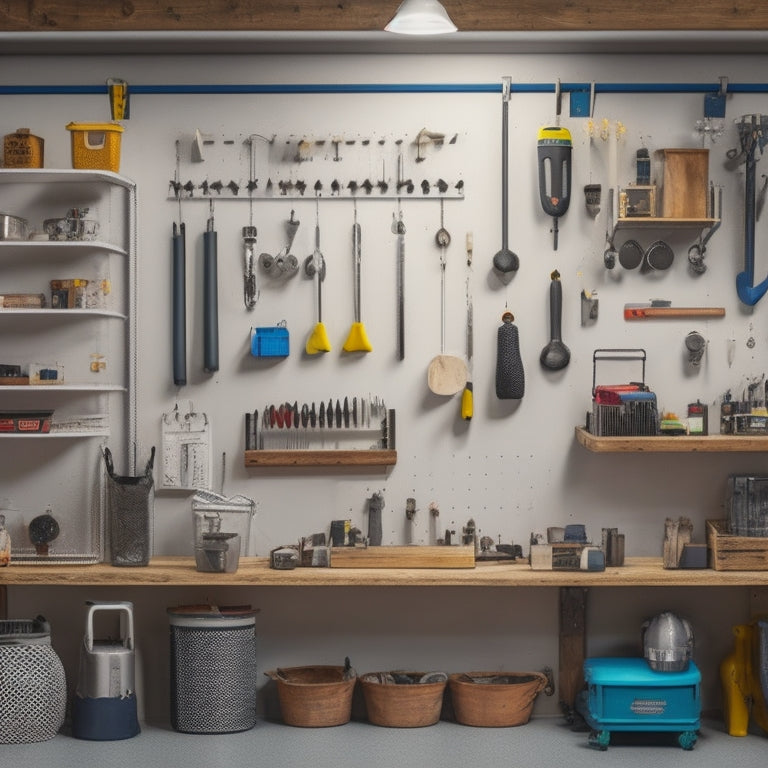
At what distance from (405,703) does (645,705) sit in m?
1.01

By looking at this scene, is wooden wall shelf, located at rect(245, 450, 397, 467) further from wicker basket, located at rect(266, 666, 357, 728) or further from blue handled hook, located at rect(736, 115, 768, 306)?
blue handled hook, located at rect(736, 115, 768, 306)

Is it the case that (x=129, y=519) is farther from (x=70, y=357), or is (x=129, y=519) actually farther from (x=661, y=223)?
(x=661, y=223)

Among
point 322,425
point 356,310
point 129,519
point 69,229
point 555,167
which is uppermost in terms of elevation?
point 555,167

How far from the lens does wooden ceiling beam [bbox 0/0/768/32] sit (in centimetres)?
545

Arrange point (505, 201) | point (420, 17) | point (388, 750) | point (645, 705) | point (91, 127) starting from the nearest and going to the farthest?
1. point (420, 17)
2. point (388, 750)
3. point (645, 705)
4. point (91, 127)
5. point (505, 201)

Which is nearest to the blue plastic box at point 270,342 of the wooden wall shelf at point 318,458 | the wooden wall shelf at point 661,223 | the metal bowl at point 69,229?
the wooden wall shelf at point 318,458

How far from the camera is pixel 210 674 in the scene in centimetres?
545

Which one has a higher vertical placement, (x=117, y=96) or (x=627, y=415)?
(x=117, y=96)

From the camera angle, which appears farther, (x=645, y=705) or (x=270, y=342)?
(x=270, y=342)

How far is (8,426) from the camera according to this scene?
557cm

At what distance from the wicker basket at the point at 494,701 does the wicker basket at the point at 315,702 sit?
0.48 metres

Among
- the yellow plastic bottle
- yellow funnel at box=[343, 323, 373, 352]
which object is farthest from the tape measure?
the yellow plastic bottle

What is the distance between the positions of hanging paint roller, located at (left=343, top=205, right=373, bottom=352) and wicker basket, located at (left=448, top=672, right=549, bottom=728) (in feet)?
5.06

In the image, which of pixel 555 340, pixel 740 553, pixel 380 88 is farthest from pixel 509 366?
pixel 380 88
